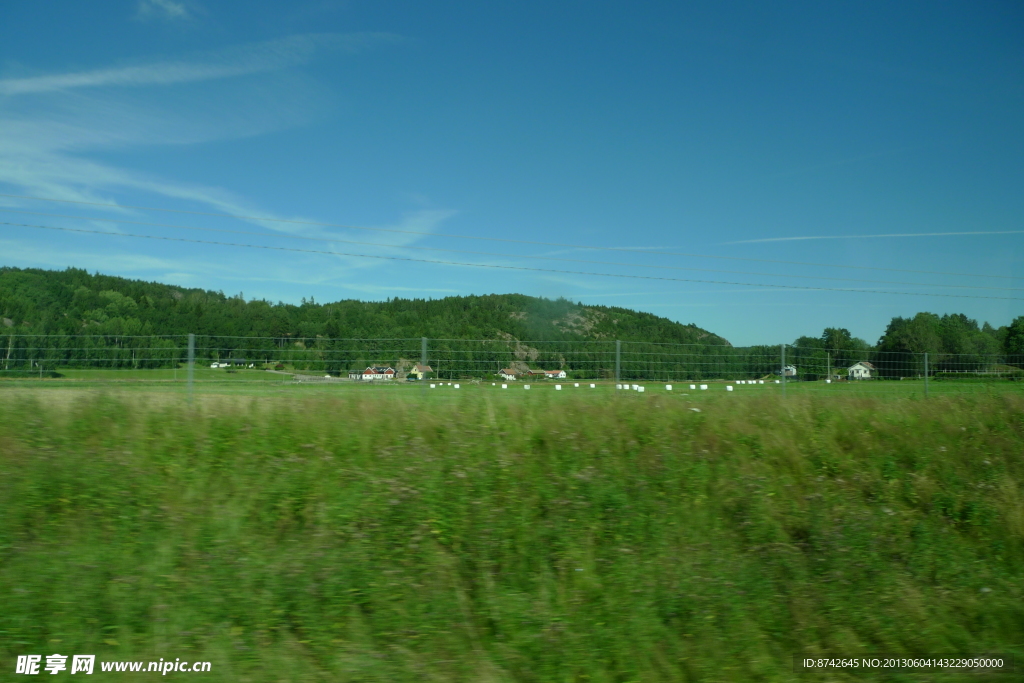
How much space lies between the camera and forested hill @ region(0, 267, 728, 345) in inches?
490

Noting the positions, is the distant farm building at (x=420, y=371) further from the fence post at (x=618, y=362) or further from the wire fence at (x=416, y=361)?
the fence post at (x=618, y=362)

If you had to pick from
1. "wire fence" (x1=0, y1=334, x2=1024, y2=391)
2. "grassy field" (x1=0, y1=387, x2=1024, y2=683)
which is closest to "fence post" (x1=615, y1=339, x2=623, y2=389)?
"wire fence" (x1=0, y1=334, x2=1024, y2=391)

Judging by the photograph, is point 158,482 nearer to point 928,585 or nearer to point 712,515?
point 712,515

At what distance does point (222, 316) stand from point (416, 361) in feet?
14.1

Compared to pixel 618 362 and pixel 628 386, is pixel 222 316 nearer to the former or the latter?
pixel 618 362

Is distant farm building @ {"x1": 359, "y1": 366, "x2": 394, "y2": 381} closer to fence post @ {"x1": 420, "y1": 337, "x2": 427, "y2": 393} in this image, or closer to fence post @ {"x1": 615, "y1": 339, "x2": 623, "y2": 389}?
fence post @ {"x1": 420, "y1": 337, "x2": 427, "y2": 393}

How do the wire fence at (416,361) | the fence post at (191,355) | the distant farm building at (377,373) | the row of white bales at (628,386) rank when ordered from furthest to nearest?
the distant farm building at (377,373), the fence post at (191,355), the row of white bales at (628,386), the wire fence at (416,361)

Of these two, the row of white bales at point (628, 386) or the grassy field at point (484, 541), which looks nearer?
the grassy field at point (484, 541)

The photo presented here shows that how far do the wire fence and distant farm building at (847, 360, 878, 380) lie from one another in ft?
1.24

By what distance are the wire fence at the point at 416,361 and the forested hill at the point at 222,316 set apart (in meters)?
0.29

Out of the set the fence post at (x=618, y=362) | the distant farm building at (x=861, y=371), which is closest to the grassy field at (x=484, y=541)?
the fence post at (x=618, y=362)

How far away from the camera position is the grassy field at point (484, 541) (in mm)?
3930

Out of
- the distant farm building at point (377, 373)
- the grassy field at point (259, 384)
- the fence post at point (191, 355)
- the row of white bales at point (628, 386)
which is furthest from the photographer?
the distant farm building at point (377, 373)

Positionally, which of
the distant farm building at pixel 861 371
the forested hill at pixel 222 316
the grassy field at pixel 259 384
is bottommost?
the grassy field at pixel 259 384
